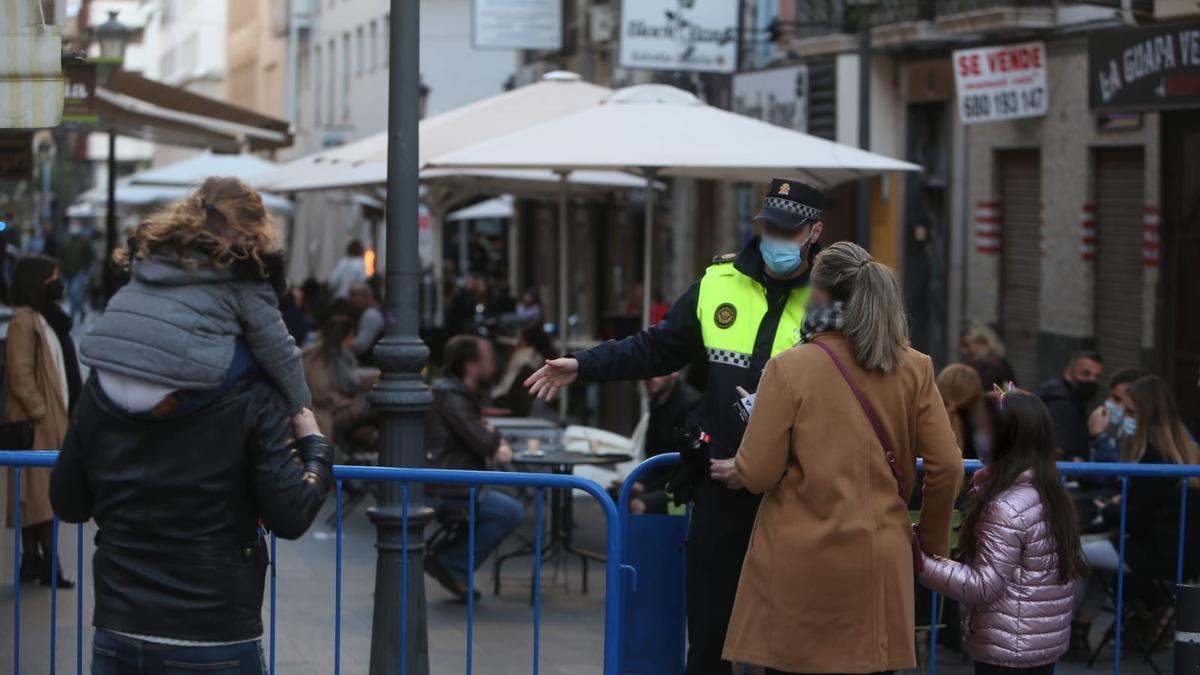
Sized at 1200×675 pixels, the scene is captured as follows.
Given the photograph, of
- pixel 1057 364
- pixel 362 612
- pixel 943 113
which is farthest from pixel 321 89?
pixel 362 612

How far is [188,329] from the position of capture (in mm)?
4289

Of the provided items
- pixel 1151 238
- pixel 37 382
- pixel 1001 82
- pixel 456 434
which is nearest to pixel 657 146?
pixel 456 434

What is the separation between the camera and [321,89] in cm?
5706

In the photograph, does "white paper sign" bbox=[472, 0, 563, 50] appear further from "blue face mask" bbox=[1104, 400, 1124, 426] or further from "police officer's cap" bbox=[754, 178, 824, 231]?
"police officer's cap" bbox=[754, 178, 824, 231]

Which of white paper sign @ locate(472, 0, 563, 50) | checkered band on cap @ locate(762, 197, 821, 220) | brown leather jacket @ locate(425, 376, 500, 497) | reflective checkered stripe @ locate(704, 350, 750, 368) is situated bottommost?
brown leather jacket @ locate(425, 376, 500, 497)

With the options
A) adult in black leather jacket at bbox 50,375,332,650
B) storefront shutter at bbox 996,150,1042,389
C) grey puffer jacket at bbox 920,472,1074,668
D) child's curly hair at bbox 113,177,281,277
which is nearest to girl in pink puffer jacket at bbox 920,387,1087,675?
grey puffer jacket at bbox 920,472,1074,668

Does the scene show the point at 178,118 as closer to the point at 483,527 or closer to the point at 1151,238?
the point at 483,527

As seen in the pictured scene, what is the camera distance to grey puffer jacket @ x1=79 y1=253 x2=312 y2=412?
426cm

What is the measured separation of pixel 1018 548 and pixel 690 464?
1046mm

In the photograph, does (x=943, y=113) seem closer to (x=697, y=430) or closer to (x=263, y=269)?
(x=697, y=430)

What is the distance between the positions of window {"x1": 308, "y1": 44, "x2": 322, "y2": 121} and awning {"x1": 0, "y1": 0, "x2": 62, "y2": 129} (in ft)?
170

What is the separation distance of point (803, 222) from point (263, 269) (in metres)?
1.92

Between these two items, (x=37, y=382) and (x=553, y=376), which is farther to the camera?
(x=37, y=382)

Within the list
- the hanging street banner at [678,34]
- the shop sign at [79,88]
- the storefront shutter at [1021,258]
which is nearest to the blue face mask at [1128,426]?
the shop sign at [79,88]
